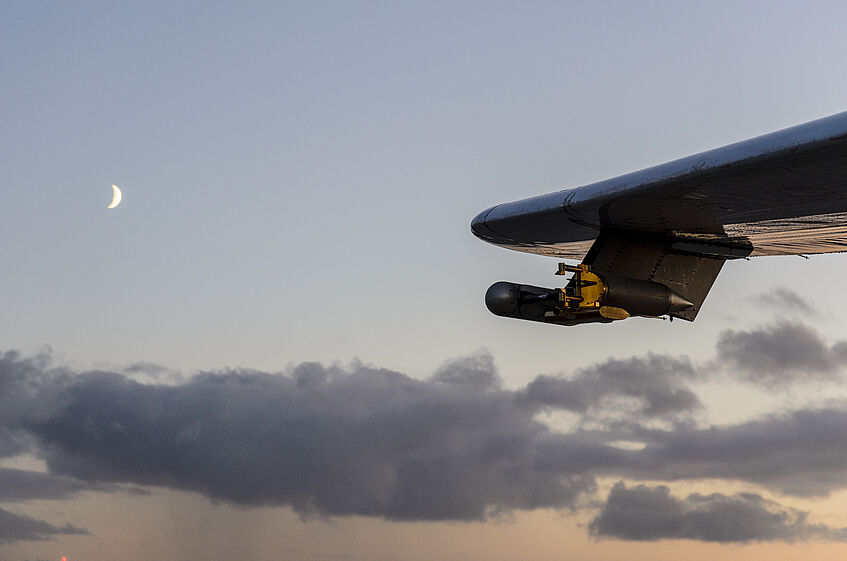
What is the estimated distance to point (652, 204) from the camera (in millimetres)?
23750

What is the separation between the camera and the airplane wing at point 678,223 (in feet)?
65.0

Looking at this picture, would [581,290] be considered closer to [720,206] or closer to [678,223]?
[678,223]

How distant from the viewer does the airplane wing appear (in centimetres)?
1981

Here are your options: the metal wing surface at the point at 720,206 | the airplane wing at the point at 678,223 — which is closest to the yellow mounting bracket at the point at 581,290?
the airplane wing at the point at 678,223

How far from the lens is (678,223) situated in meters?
25.7

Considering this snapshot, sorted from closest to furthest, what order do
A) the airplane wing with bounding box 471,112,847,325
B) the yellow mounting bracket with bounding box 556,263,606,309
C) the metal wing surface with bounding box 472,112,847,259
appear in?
the metal wing surface with bounding box 472,112,847,259 → the airplane wing with bounding box 471,112,847,325 → the yellow mounting bracket with bounding box 556,263,606,309

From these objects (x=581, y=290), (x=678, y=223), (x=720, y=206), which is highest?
(x=678, y=223)

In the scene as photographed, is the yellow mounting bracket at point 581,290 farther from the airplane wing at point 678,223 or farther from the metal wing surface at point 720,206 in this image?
the metal wing surface at point 720,206

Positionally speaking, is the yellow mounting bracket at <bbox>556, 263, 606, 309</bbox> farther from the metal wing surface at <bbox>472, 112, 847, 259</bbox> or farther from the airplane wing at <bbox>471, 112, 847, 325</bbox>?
the metal wing surface at <bbox>472, 112, 847, 259</bbox>

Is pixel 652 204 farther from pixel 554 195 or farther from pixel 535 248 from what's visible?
pixel 535 248

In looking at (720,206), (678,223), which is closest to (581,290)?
(678,223)

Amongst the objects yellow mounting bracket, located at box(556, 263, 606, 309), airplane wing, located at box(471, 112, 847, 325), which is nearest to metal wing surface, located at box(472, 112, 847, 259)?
airplane wing, located at box(471, 112, 847, 325)

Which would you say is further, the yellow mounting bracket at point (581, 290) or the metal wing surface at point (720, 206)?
the yellow mounting bracket at point (581, 290)

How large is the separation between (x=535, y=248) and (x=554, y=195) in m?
6.11
